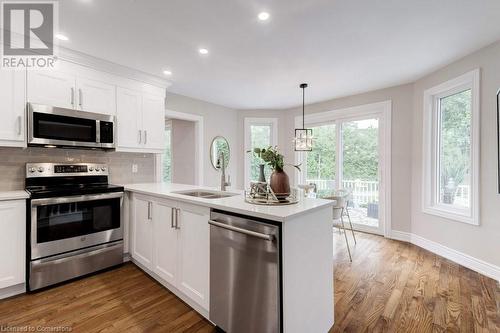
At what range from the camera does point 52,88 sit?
8.26ft

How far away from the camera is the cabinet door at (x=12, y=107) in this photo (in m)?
2.23

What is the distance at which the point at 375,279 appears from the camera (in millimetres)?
2508

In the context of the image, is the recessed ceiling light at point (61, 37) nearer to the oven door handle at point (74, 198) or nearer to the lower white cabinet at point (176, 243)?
the oven door handle at point (74, 198)

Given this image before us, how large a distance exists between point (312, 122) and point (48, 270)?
4643 millimetres

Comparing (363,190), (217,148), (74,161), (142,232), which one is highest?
(217,148)

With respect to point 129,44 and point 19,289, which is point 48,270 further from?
point 129,44

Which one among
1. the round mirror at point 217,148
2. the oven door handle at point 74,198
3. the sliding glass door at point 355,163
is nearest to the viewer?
the oven door handle at point 74,198

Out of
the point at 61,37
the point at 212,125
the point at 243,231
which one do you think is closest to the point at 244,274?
the point at 243,231

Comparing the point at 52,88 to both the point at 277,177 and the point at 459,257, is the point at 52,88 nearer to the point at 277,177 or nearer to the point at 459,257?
the point at 277,177

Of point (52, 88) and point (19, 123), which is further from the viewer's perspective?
point (52, 88)

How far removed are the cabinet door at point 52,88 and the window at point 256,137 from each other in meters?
3.34

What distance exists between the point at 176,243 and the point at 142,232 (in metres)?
0.75

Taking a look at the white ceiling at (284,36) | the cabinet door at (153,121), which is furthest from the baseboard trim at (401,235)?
the cabinet door at (153,121)

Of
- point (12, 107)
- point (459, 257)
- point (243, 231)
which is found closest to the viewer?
point (243, 231)
